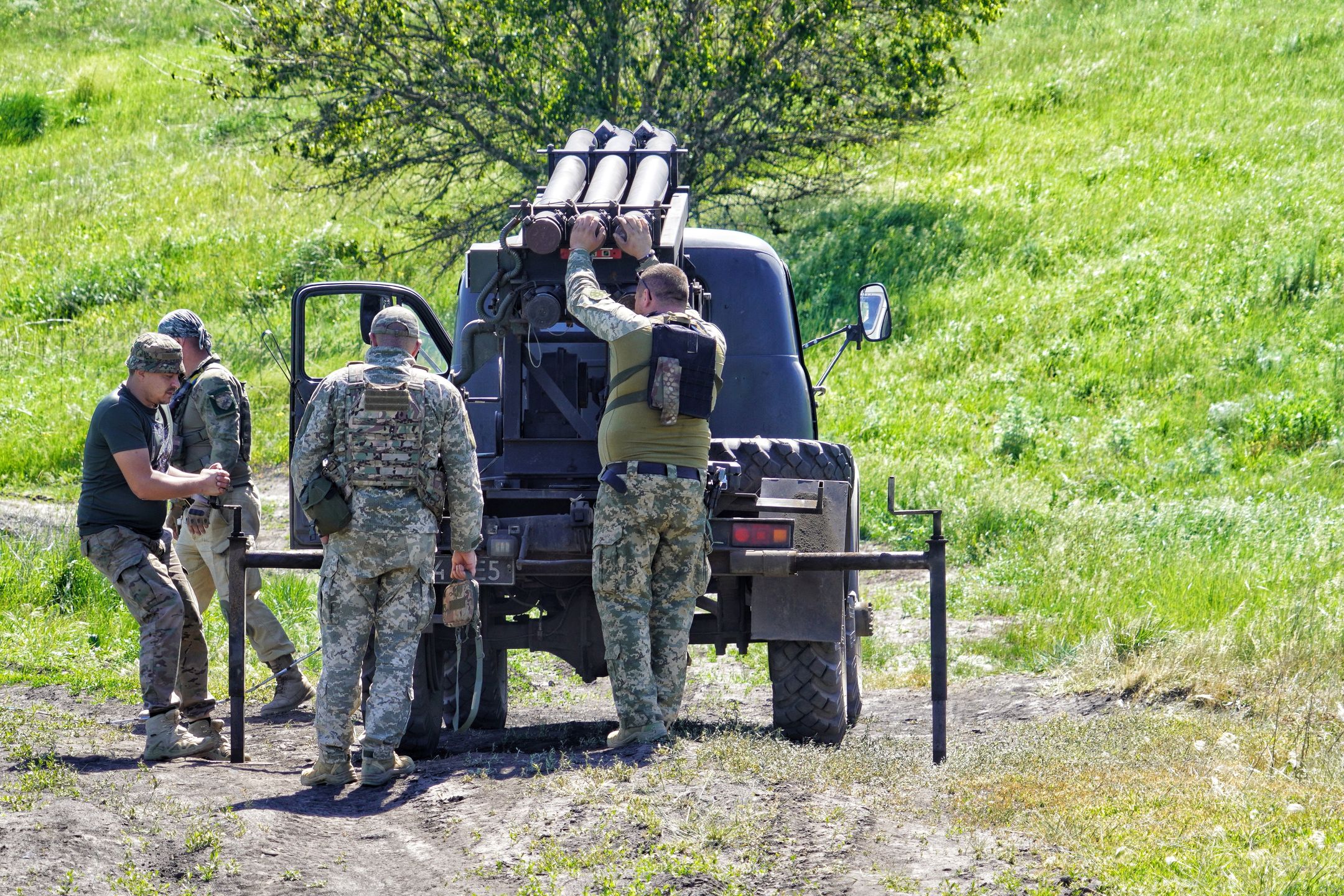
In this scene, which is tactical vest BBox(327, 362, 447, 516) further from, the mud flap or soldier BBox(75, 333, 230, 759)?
the mud flap

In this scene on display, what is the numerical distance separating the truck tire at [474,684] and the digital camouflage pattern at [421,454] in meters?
0.90

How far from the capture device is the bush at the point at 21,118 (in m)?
30.7

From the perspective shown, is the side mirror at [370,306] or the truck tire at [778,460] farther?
the side mirror at [370,306]

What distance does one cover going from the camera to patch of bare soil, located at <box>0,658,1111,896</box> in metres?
4.31

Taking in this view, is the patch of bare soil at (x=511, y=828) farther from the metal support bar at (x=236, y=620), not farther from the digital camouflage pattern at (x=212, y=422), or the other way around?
the digital camouflage pattern at (x=212, y=422)

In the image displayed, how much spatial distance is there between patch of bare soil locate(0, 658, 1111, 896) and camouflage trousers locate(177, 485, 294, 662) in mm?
1293

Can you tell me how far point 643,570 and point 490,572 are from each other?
0.62m

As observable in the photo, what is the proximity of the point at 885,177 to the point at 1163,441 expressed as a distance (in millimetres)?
10085

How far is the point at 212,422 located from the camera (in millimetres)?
6855

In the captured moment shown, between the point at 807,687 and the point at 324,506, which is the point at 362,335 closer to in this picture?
the point at 324,506

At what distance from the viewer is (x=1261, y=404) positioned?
13641 millimetres

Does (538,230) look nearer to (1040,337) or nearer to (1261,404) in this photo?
(1261,404)

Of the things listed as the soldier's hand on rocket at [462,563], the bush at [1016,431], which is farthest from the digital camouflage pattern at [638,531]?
the bush at [1016,431]

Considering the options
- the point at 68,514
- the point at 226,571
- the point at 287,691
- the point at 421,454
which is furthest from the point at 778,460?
the point at 68,514
